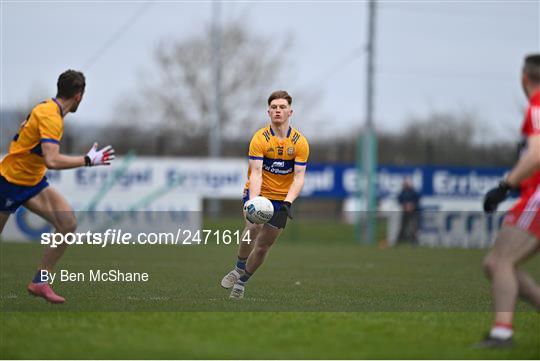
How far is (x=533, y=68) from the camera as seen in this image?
7480mm

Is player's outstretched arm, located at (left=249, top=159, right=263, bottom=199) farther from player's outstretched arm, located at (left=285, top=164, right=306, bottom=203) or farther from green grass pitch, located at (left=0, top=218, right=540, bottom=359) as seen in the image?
green grass pitch, located at (left=0, top=218, right=540, bottom=359)

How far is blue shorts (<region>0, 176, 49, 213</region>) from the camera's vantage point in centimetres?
965

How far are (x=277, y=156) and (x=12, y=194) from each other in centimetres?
301

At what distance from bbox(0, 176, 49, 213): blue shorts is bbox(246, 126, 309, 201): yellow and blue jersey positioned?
98.6 inches

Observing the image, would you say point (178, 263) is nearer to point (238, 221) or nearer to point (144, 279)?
point (144, 279)

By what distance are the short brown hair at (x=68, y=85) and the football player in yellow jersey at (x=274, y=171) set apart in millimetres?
2153

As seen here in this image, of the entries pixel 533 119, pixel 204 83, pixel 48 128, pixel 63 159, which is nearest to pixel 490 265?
pixel 533 119

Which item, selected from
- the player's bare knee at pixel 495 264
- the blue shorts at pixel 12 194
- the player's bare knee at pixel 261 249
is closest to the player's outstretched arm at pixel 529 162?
the player's bare knee at pixel 495 264

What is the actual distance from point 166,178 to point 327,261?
12002 millimetres

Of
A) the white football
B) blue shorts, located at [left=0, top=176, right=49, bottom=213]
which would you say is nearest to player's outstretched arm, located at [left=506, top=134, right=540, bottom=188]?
the white football

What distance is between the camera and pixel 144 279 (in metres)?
14.4

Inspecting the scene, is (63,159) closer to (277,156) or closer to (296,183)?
(277,156)

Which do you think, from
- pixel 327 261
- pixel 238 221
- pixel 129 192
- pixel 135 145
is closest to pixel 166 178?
pixel 129 192

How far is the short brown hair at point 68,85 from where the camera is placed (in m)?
9.58
